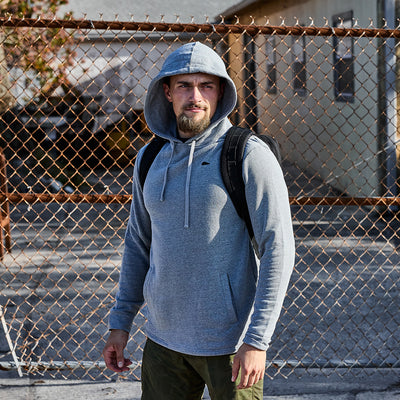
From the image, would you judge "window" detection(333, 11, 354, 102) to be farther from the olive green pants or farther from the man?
the olive green pants

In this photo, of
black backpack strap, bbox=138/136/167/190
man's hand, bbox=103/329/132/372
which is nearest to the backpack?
black backpack strap, bbox=138/136/167/190

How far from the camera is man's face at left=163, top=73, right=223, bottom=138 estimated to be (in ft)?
8.20

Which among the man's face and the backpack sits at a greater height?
the man's face

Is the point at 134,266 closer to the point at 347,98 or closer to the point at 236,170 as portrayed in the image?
the point at 236,170

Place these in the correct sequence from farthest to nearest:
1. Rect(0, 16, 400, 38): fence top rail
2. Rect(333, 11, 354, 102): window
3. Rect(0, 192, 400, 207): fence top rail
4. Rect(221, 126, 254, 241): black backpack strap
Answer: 1. Rect(333, 11, 354, 102): window
2. Rect(0, 192, 400, 207): fence top rail
3. Rect(0, 16, 400, 38): fence top rail
4. Rect(221, 126, 254, 241): black backpack strap

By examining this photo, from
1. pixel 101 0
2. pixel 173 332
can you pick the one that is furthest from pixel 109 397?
pixel 101 0

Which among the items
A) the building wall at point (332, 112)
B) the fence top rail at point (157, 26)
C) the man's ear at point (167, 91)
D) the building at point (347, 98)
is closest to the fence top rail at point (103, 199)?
the fence top rail at point (157, 26)

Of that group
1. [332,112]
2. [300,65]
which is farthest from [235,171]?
[300,65]

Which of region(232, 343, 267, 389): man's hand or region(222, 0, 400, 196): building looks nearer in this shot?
region(232, 343, 267, 389): man's hand

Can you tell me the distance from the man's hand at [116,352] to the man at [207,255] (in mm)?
119

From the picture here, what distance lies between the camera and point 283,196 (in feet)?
7.70

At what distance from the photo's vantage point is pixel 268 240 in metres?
2.32

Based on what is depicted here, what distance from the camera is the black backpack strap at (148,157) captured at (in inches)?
106

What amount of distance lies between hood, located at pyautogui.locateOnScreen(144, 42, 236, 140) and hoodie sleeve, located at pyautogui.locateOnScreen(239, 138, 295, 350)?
0.32 m
